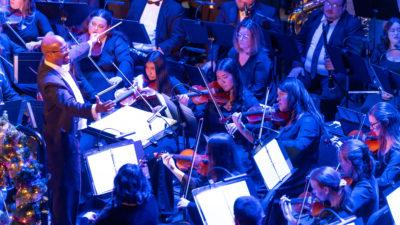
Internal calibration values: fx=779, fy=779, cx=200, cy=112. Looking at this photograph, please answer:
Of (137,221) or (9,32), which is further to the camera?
(9,32)

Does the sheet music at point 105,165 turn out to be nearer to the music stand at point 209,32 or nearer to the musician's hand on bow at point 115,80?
the musician's hand on bow at point 115,80

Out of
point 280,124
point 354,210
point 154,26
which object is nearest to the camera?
point 354,210

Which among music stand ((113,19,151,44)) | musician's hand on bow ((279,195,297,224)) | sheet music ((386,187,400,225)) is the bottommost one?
sheet music ((386,187,400,225))

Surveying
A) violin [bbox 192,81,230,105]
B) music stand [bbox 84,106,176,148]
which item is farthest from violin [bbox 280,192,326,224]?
violin [bbox 192,81,230,105]

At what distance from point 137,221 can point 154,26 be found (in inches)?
171

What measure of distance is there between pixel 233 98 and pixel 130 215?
8.24ft

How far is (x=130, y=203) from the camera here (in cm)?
454

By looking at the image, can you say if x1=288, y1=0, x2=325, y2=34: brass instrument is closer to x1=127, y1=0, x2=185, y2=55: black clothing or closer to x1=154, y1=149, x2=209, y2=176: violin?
x1=127, y1=0, x2=185, y2=55: black clothing

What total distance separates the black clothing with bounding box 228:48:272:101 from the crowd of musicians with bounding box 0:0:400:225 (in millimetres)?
10

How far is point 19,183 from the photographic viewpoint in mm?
5090

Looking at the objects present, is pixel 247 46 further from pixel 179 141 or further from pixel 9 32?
pixel 9 32

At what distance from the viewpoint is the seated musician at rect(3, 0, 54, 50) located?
26.3ft

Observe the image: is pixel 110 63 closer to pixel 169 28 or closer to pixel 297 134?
pixel 169 28

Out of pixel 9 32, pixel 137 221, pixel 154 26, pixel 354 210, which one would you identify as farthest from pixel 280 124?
pixel 9 32
